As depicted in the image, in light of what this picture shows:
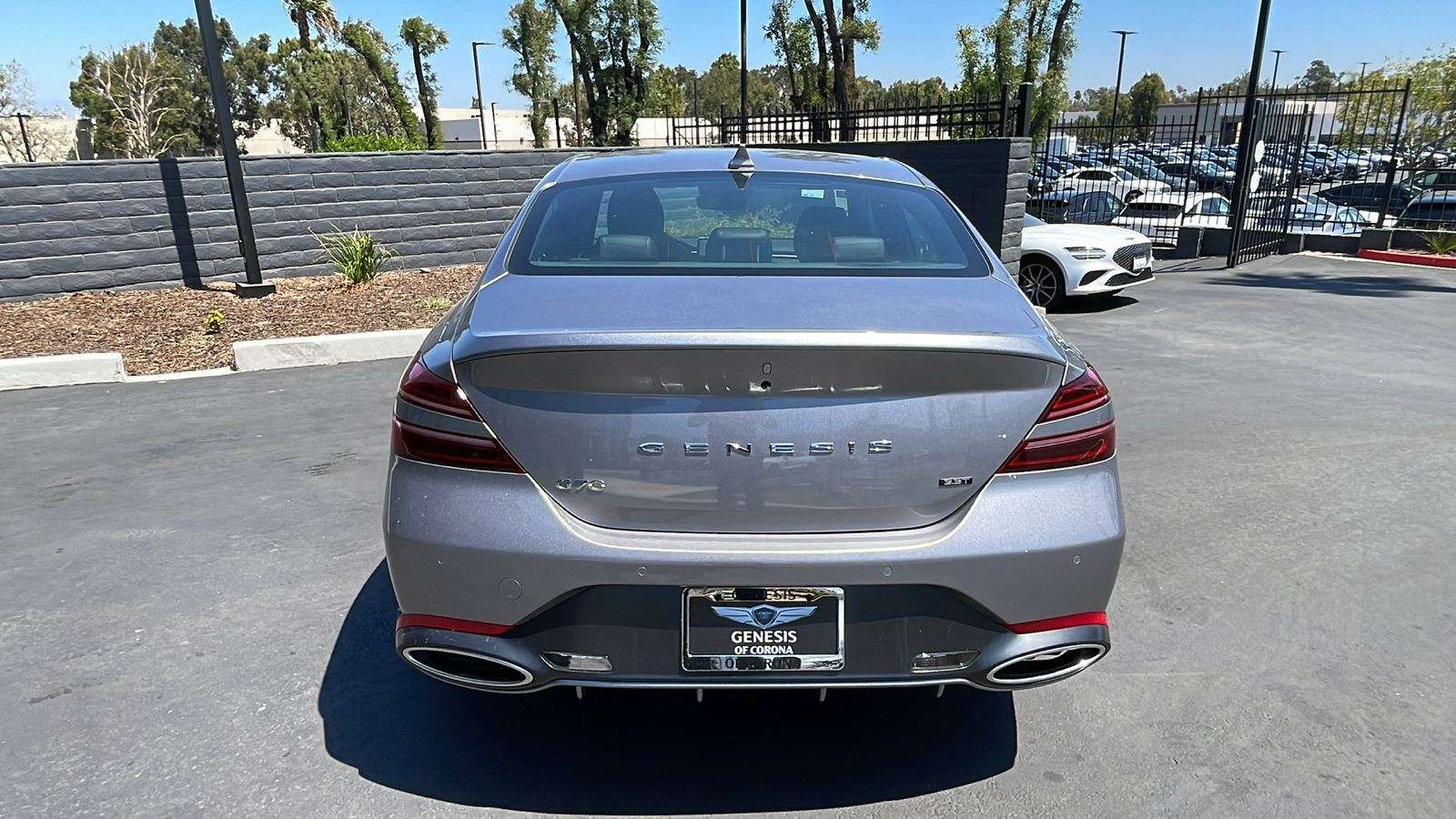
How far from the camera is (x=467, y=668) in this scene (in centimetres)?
238

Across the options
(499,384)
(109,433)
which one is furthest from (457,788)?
(109,433)

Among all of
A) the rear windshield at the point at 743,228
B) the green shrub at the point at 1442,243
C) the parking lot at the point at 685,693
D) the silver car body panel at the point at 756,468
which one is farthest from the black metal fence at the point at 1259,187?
the silver car body panel at the point at 756,468

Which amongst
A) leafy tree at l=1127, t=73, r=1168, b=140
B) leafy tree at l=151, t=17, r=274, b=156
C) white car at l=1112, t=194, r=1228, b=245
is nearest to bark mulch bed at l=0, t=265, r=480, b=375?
white car at l=1112, t=194, r=1228, b=245

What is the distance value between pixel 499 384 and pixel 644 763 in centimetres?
122

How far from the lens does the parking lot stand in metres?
2.58

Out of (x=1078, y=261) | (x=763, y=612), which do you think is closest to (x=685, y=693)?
(x=763, y=612)

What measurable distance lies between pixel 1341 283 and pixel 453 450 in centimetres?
1337

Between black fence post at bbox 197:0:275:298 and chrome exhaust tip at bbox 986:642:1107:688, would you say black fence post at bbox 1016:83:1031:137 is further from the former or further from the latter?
chrome exhaust tip at bbox 986:642:1107:688

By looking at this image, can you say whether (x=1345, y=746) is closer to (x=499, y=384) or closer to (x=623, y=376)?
(x=623, y=376)

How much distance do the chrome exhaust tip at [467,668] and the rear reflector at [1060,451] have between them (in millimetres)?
1313

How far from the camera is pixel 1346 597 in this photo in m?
3.65

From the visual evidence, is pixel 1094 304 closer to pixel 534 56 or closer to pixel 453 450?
pixel 453 450

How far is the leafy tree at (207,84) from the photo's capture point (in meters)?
60.1

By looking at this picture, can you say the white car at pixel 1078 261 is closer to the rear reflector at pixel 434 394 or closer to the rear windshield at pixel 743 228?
the rear windshield at pixel 743 228
